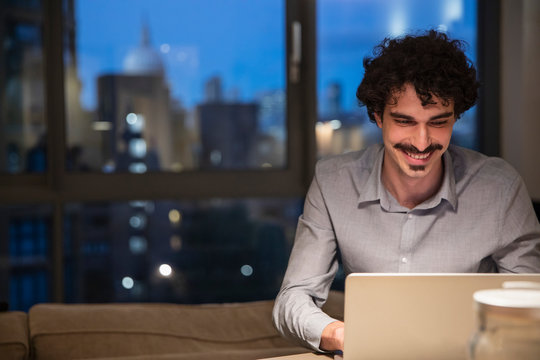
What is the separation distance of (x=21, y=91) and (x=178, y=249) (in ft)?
3.68

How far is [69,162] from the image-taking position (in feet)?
9.90

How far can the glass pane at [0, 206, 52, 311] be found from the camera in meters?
3.00

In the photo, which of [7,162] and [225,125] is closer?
[7,162]

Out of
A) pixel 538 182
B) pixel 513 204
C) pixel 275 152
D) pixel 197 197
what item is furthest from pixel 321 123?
pixel 513 204

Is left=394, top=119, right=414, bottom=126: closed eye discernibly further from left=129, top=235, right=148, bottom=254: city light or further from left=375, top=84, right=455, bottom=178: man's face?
left=129, top=235, right=148, bottom=254: city light

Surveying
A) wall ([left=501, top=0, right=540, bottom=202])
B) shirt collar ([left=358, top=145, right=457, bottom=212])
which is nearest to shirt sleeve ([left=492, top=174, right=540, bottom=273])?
shirt collar ([left=358, top=145, right=457, bottom=212])

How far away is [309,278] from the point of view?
60.9 inches

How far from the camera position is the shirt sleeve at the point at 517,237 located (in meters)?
1.51

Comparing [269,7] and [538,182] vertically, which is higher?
[269,7]

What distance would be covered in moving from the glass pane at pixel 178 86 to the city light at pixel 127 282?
1.93 ft

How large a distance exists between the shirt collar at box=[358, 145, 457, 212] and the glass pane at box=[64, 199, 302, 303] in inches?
63.4

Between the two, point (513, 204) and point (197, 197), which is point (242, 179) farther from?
point (513, 204)

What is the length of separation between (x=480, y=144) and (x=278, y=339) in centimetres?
197

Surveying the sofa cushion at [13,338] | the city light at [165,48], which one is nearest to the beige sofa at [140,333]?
the sofa cushion at [13,338]
